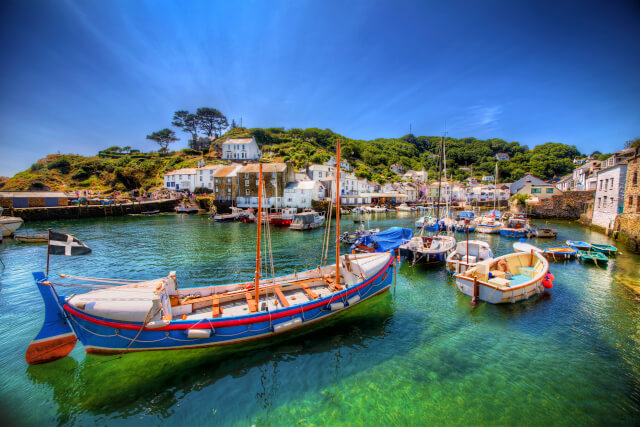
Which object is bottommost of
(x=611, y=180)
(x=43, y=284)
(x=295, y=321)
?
(x=295, y=321)

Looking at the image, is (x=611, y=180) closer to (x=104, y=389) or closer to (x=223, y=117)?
(x=104, y=389)

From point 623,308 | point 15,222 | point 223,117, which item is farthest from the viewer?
point 223,117

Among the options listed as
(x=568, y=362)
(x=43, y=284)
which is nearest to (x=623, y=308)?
(x=568, y=362)

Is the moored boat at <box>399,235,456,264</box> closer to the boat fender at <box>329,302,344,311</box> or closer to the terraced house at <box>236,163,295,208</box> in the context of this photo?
the boat fender at <box>329,302,344,311</box>

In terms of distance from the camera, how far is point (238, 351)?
9.57 m

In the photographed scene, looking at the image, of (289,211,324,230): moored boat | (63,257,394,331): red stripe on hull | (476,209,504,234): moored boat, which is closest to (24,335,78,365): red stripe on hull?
(63,257,394,331): red stripe on hull

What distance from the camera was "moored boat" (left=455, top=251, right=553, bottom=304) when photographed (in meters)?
13.1

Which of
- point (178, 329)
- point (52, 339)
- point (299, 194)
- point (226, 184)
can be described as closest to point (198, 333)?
point (178, 329)

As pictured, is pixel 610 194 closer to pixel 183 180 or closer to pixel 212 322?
pixel 212 322

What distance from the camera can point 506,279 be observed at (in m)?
14.8

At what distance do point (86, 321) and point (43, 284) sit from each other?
1.71 meters

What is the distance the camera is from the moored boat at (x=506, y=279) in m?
13.1

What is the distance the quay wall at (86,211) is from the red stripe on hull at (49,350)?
193ft

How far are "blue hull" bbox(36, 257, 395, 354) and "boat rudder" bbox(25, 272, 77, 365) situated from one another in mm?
205
